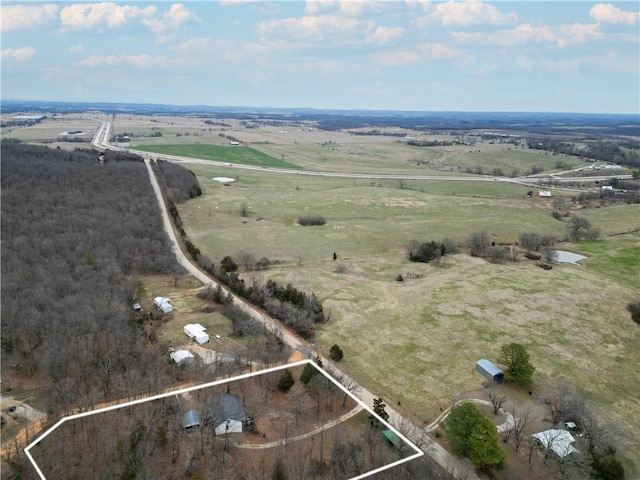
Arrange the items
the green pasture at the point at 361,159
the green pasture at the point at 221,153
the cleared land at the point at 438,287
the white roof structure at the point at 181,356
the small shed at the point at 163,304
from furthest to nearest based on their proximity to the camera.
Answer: the green pasture at the point at 221,153
the green pasture at the point at 361,159
the small shed at the point at 163,304
the cleared land at the point at 438,287
the white roof structure at the point at 181,356

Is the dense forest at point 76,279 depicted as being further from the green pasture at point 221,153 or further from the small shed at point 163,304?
the green pasture at point 221,153

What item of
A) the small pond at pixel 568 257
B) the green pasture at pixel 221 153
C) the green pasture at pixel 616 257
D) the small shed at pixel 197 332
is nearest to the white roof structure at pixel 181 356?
the small shed at pixel 197 332

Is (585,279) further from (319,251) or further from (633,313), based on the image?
(319,251)

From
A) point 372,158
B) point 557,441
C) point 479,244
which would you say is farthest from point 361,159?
point 557,441

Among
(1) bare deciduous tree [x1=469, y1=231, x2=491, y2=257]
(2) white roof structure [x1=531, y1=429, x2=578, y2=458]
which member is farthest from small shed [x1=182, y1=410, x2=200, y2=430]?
(1) bare deciduous tree [x1=469, y1=231, x2=491, y2=257]

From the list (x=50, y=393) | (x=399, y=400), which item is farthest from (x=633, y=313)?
(x=50, y=393)

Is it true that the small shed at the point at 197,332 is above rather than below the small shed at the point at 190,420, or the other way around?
below
